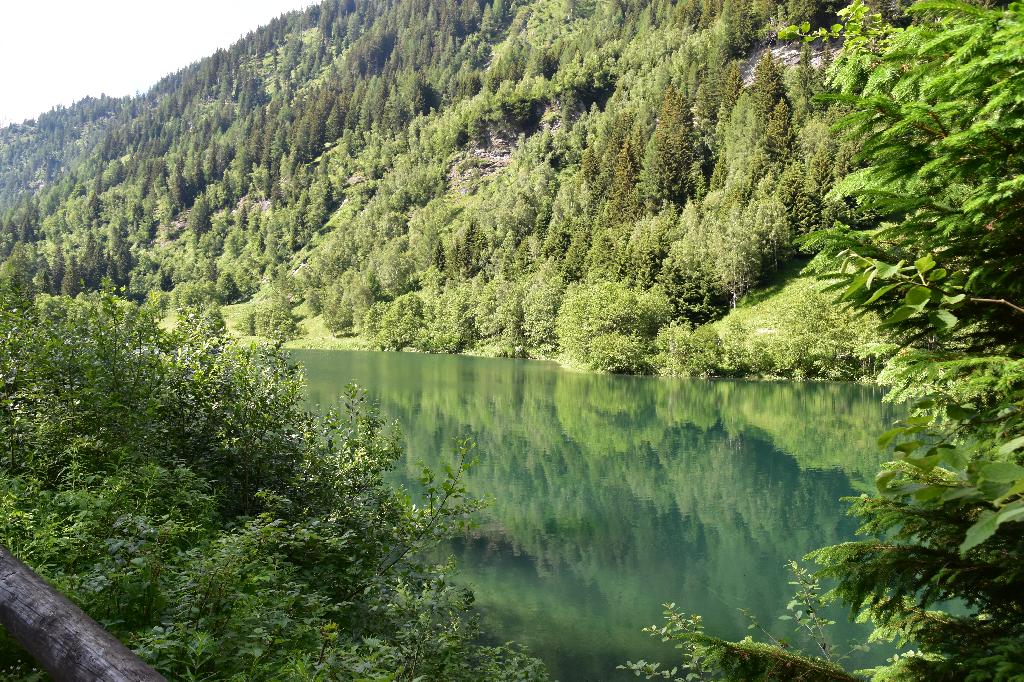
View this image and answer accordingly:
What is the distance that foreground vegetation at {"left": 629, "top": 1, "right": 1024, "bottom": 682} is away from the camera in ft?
9.13

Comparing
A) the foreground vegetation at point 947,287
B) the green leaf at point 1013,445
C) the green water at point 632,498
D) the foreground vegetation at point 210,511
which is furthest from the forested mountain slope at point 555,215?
the green leaf at point 1013,445

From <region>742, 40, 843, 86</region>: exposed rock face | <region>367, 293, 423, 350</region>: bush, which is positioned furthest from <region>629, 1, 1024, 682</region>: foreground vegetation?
<region>742, 40, 843, 86</region>: exposed rock face

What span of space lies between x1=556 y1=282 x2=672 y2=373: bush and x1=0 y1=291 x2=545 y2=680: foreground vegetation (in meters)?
57.3

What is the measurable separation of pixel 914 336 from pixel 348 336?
11803 centimetres

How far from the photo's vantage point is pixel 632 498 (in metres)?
22.8

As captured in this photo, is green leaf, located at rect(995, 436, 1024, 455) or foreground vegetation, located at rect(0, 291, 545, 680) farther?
foreground vegetation, located at rect(0, 291, 545, 680)

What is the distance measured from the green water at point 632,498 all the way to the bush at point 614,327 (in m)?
18.2

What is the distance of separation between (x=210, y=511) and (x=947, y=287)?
26.8 feet

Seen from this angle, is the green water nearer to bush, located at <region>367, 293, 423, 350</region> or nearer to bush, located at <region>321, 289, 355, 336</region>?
bush, located at <region>367, 293, 423, 350</region>

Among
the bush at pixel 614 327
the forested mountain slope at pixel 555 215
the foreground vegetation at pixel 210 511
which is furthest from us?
the forested mountain slope at pixel 555 215

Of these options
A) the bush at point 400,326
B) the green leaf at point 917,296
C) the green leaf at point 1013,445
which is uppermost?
the green leaf at point 917,296

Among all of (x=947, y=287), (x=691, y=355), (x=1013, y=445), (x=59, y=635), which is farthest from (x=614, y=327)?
(x=1013, y=445)

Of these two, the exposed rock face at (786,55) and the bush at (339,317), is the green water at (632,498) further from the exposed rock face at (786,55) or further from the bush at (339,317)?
the exposed rock face at (786,55)

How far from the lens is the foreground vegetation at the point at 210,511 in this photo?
5.17 metres
